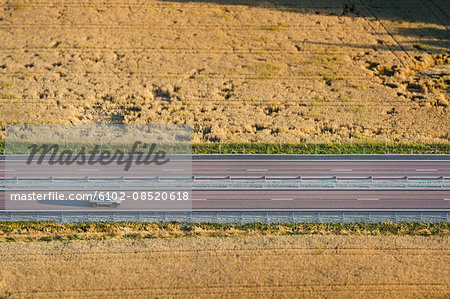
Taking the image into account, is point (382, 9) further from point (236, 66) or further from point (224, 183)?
point (224, 183)

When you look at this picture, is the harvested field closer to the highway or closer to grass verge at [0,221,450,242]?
grass verge at [0,221,450,242]

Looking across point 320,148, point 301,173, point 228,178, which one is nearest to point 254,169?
point 228,178

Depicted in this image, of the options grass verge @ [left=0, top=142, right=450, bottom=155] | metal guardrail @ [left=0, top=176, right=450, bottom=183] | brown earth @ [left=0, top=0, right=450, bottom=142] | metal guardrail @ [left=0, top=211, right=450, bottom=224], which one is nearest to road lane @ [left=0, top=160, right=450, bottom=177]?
metal guardrail @ [left=0, top=176, right=450, bottom=183]

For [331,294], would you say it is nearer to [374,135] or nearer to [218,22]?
[374,135]

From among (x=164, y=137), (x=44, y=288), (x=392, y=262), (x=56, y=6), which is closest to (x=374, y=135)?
(x=392, y=262)

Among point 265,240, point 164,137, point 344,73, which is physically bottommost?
point 265,240

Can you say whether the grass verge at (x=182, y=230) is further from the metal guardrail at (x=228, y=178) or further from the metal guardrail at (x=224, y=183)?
the metal guardrail at (x=228, y=178)
